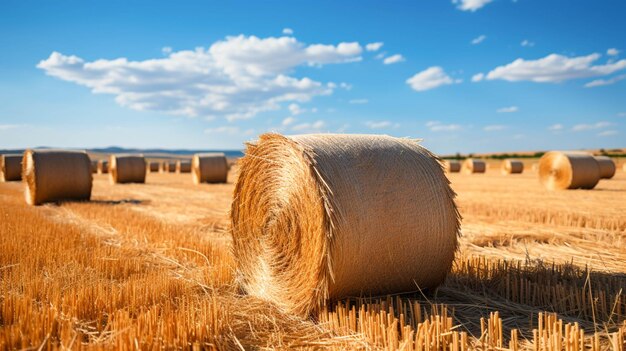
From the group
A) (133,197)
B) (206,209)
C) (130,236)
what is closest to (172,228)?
(130,236)

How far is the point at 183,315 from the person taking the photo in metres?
3.90

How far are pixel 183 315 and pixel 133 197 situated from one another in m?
13.6

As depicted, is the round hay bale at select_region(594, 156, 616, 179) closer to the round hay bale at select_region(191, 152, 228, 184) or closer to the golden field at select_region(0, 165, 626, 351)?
the golden field at select_region(0, 165, 626, 351)

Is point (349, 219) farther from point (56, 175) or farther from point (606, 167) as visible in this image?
point (606, 167)

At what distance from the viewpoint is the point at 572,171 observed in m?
17.7

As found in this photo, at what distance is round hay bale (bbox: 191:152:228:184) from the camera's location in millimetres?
23766

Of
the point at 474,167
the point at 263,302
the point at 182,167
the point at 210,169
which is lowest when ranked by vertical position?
the point at 263,302

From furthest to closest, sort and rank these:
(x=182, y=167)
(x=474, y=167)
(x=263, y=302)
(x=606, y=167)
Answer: (x=182, y=167)
(x=474, y=167)
(x=606, y=167)
(x=263, y=302)

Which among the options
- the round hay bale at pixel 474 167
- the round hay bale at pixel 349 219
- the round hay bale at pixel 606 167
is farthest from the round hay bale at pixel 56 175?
the round hay bale at pixel 474 167

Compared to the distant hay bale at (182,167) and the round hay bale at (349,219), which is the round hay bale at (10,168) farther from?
the round hay bale at (349,219)

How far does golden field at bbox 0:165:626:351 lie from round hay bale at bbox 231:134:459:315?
0.23 meters

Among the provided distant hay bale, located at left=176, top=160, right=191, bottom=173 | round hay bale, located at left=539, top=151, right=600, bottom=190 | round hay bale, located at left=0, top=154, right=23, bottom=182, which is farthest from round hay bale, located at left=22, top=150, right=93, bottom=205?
distant hay bale, located at left=176, top=160, right=191, bottom=173

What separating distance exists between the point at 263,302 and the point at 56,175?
11.1 m

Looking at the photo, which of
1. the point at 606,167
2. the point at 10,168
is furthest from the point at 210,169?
the point at 606,167
